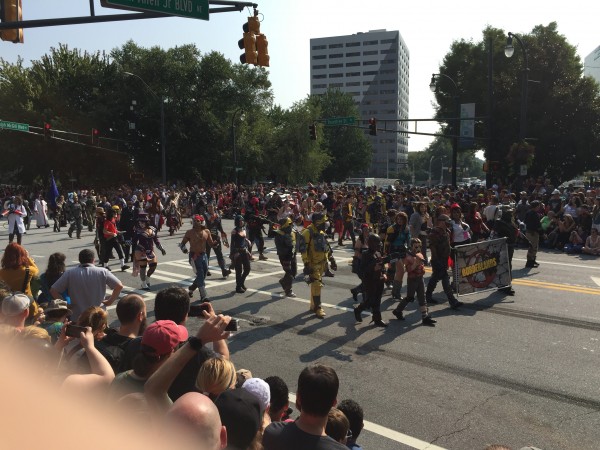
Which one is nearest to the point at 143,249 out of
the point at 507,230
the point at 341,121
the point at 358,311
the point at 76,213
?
the point at 358,311

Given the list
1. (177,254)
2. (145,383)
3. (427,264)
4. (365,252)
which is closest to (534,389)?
(365,252)

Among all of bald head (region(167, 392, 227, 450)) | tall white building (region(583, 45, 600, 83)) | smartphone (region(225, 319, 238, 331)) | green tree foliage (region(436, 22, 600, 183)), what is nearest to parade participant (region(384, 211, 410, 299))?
smartphone (region(225, 319, 238, 331))

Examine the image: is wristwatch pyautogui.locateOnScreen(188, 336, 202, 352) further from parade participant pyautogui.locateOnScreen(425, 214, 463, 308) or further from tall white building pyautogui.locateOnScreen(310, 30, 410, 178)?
tall white building pyautogui.locateOnScreen(310, 30, 410, 178)

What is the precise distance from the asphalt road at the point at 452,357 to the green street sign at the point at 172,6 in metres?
5.60

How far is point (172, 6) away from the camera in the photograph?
32.4ft

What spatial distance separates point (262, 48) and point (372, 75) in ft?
475

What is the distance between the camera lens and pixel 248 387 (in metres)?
3.22

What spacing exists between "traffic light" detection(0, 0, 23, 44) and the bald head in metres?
9.56

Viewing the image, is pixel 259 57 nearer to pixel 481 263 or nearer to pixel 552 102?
pixel 481 263

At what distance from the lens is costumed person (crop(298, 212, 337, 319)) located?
919cm

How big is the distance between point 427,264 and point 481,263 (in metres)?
3.57

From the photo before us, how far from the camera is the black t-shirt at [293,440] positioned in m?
2.73

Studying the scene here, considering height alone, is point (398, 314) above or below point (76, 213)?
below

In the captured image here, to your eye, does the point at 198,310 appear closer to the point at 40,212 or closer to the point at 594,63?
the point at 40,212
